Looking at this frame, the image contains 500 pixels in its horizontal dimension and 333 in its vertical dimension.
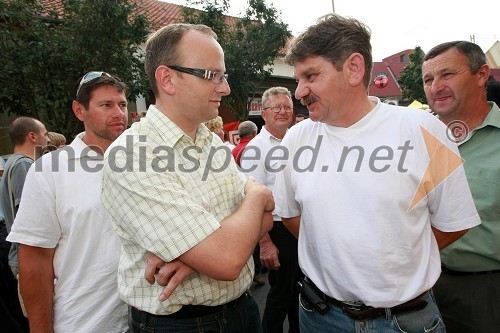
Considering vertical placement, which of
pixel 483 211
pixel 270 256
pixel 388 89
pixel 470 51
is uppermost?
pixel 470 51

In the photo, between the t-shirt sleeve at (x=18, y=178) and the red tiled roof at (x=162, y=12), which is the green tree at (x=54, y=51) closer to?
the t-shirt sleeve at (x=18, y=178)

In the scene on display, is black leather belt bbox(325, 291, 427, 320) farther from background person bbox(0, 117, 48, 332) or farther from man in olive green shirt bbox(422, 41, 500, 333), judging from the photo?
background person bbox(0, 117, 48, 332)

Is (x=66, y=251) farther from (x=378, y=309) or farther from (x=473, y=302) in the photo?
(x=473, y=302)

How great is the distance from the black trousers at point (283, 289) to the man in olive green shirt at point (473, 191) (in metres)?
1.42

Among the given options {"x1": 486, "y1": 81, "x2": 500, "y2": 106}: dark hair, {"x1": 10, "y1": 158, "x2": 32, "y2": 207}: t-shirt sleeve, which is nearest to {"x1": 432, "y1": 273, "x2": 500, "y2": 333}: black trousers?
{"x1": 486, "y1": 81, "x2": 500, "y2": 106}: dark hair

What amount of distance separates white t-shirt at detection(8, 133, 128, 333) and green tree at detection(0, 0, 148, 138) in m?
6.56

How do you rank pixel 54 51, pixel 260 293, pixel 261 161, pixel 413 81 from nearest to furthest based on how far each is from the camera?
pixel 261 161 → pixel 260 293 → pixel 54 51 → pixel 413 81

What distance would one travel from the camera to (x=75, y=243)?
1.90 m

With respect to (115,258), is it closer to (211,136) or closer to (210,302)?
(210,302)

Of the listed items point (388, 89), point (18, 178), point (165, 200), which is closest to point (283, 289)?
point (165, 200)

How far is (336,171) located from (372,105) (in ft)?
1.29

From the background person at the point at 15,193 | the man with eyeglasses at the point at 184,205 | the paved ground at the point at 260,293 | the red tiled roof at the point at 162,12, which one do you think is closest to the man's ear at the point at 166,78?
the man with eyeglasses at the point at 184,205

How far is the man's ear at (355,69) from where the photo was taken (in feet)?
5.47

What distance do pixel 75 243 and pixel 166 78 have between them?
105 centimetres
